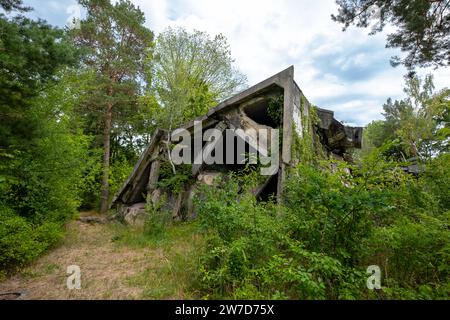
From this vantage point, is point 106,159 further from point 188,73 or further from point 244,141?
point 244,141

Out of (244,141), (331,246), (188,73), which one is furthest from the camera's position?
(188,73)

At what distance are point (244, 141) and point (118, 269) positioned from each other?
4679mm

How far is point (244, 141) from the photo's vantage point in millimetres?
6762

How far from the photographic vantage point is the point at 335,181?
295cm

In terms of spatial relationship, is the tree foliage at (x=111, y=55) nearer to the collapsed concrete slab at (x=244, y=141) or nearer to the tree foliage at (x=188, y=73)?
the tree foliage at (x=188, y=73)

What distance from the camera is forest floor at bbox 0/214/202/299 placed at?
10.1 ft

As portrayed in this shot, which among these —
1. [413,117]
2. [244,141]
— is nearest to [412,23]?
[244,141]

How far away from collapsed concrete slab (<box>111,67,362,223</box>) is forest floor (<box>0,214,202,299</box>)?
64.9 inches

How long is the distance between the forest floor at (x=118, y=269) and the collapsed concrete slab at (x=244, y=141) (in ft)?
5.41

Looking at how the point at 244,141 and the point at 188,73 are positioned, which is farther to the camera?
the point at 188,73

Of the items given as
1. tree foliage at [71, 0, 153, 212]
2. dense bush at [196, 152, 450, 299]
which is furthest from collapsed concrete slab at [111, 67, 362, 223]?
tree foliage at [71, 0, 153, 212]

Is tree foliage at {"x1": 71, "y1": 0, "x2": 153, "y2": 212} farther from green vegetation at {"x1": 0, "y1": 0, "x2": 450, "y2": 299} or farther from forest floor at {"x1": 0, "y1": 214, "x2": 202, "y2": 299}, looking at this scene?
forest floor at {"x1": 0, "y1": 214, "x2": 202, "y2": 299}
